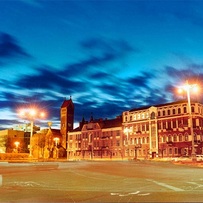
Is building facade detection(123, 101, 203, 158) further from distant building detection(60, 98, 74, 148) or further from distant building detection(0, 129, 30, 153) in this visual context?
distant building detection(0, 129, 30, 153)

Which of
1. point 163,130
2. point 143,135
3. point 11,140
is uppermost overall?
point 163,130

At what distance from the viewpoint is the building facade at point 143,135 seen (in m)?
73.6

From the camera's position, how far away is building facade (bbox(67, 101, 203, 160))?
242 feet

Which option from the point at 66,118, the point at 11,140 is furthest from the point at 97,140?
the point at 11,140

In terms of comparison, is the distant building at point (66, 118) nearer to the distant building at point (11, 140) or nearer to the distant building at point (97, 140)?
the distant building at point (97, 140)

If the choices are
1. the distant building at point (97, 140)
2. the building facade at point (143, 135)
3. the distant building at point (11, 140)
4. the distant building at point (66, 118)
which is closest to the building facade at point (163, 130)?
the building facade at point (143, 135)

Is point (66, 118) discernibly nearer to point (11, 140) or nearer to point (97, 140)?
point (97, 140)

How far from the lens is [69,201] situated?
8.07 metres

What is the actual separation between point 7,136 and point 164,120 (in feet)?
226

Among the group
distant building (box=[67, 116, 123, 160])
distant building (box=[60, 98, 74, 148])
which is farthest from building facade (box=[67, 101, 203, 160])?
distant building (box=[60, 98, 74, 148])

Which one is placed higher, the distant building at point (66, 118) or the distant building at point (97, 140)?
the distant building at point (66, 118)

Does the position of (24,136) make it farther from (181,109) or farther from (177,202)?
(177,202)

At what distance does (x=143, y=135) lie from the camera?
8394 centimetres

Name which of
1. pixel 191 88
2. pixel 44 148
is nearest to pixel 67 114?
pixel 44 148
